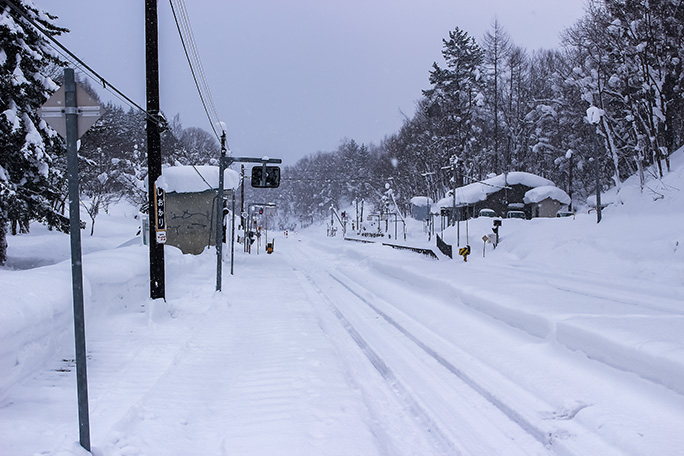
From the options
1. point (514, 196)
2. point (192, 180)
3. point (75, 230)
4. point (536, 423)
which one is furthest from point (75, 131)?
point (514, 196)

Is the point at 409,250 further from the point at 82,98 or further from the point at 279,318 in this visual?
the point at 82,98

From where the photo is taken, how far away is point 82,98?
3678 millimetres

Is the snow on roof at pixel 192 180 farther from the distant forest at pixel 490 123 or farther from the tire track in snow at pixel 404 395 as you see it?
the tire track in snow at pixel 404 395

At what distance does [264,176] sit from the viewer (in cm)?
1555

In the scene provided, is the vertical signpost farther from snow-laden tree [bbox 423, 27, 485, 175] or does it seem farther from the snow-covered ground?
snow-laden tree [bbox 423, 27, 485, 175]

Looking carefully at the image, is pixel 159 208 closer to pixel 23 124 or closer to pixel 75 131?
pixel 75 131

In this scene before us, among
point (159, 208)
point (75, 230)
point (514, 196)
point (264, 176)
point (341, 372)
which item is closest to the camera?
point (75, 230)

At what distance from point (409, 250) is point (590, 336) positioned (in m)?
22.0

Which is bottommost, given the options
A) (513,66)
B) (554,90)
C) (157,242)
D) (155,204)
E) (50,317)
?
(50,317)

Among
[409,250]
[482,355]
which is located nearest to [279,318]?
[482,355]

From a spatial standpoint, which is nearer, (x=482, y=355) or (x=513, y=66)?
(x=482, y=355)

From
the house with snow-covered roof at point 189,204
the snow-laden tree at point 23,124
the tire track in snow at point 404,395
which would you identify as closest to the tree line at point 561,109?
the house with snow-covered roof at point 189,204

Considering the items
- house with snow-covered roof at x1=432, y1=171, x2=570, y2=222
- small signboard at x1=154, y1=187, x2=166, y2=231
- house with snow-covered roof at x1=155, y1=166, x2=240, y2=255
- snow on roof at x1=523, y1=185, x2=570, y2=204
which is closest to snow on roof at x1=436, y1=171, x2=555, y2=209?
house with snow-covered roof at x1=432, y1=171, x2=570, y2=222

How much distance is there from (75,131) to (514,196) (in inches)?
1854
